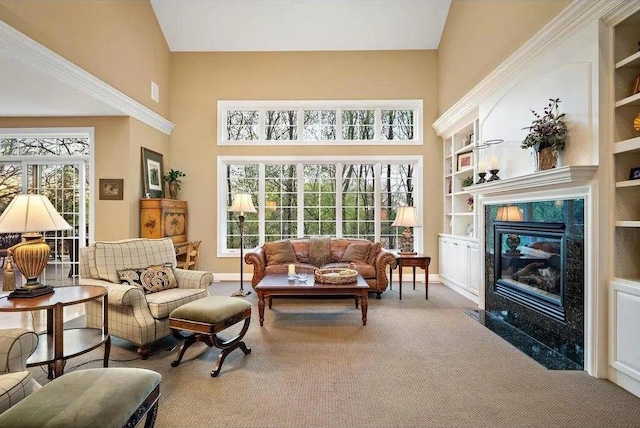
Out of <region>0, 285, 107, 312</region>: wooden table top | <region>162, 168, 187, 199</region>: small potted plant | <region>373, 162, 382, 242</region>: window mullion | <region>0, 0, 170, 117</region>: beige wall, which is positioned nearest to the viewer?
<region>0, 285, 107, 312</region>: wooden table top

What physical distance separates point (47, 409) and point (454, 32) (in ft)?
21.7

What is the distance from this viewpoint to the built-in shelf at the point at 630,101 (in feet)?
7.93

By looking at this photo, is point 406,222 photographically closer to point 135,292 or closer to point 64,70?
point 135,292

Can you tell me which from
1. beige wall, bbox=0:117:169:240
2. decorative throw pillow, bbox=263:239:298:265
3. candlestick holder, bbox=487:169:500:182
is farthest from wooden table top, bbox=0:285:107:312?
candlestick holder, bbox=487:169:500:182

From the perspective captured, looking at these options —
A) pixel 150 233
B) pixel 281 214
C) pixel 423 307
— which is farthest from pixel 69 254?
pixel 423 307

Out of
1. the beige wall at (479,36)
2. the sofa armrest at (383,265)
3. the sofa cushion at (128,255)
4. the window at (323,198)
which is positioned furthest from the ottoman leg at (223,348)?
the beige wall at (479,36)

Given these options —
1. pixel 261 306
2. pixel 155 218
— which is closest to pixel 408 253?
pixel 261 306

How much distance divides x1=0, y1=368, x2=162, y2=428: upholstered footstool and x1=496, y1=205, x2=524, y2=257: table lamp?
12.2ft

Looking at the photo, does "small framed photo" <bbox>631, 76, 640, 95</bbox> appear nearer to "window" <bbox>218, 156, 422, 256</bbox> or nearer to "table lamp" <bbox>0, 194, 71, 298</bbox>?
"window" <bbox>218, 156, 422, 256</bbox>

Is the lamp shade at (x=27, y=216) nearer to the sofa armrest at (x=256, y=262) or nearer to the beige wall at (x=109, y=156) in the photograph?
the beige wall at (x=109, y=156)

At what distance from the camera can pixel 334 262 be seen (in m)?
5.50

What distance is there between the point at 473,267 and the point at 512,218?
1.37m

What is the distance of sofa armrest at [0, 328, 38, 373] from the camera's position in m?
1.69

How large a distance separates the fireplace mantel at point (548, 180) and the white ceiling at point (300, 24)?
11.9 ft
